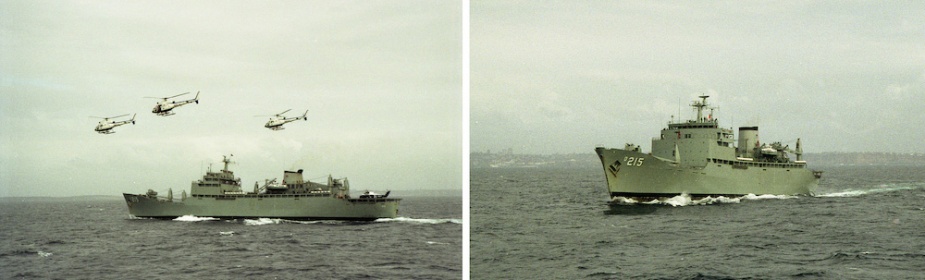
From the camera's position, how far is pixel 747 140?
488 centimetres

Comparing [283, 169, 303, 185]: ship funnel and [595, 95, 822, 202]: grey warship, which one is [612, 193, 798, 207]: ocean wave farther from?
[283, 169, 303, 185]: ship funnel

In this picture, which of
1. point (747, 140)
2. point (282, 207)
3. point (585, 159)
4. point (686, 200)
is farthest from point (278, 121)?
point (747, 140)

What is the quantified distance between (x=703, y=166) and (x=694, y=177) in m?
0.12

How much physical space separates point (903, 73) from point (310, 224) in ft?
13.4

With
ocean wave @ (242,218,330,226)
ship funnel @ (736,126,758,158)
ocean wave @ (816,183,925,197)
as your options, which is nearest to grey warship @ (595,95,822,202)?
ship funnel @ (736,126,758,158)

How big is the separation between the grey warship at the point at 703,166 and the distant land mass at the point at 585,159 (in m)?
0.09

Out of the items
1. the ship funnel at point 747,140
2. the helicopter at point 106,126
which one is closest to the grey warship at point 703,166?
the ship funnel at point 747,140

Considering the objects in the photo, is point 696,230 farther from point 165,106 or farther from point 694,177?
point 165,106

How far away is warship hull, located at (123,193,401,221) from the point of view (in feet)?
17.1

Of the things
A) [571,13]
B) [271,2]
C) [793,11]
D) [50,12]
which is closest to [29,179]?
[50,12]

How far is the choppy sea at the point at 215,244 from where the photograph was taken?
4242 mm

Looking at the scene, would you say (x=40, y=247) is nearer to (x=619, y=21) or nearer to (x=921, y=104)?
(x=619, y=21)

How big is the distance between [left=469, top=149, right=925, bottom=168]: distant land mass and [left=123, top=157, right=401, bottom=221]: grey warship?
2.32 feet

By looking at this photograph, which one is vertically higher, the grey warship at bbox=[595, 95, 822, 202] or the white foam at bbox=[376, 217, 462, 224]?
the grey warship at bbox=[595, 95, 822, 202]
